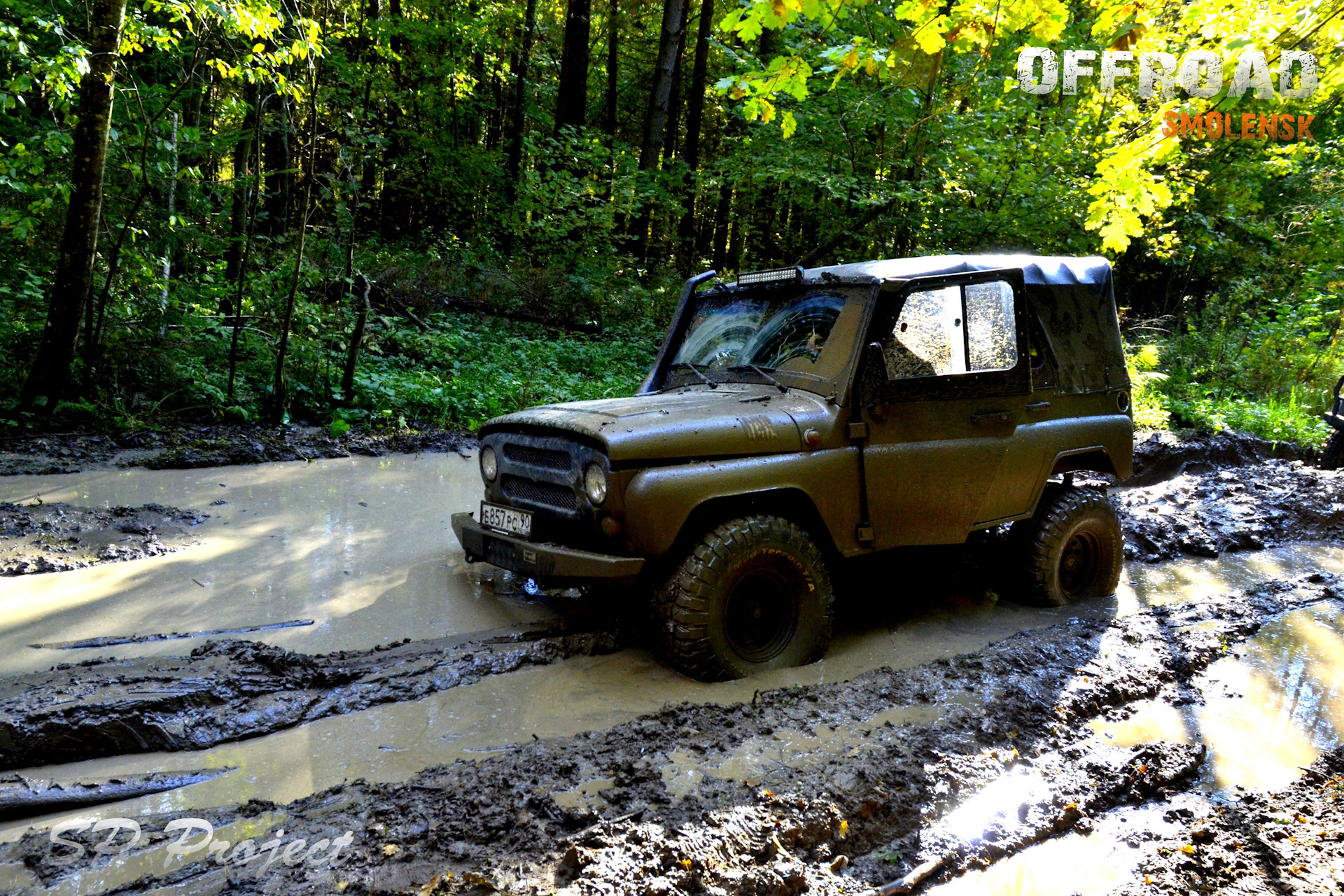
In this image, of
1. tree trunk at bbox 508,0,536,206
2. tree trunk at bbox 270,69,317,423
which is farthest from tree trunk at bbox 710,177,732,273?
tree trunk at bbox 270,69,317,423

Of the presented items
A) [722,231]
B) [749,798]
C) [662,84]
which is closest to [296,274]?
[749,798]

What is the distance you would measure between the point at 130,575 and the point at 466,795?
3222 millimetres

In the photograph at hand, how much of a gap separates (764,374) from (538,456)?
4.55 feet

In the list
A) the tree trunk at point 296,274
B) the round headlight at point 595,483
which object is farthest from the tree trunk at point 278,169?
the round headlight at point 595,483

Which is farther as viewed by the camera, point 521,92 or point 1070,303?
point 521,92

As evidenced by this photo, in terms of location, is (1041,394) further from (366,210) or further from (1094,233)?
(366,210)

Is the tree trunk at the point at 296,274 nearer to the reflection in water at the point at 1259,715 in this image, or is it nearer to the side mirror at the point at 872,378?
the side mirror at the point at 872,378

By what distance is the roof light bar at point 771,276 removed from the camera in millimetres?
5145

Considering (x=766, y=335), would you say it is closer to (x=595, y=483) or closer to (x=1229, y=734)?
(x=595, y=483)

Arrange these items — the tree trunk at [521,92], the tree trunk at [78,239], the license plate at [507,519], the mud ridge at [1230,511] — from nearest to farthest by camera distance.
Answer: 1. the license plate at [507,519]
2. the mud ridge at [1230,511]
3. the tree trunk at [78,239]
4. the tree trunk at [521,92]

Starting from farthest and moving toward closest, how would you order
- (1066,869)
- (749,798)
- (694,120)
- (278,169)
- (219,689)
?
1. (694,120)
2. (278,169)
3. (219,689)
4. (749,798)
5. (1066,869)

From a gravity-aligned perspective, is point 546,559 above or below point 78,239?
below

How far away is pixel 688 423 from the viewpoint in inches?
165

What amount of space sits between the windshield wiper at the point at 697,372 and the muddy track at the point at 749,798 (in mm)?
1819
